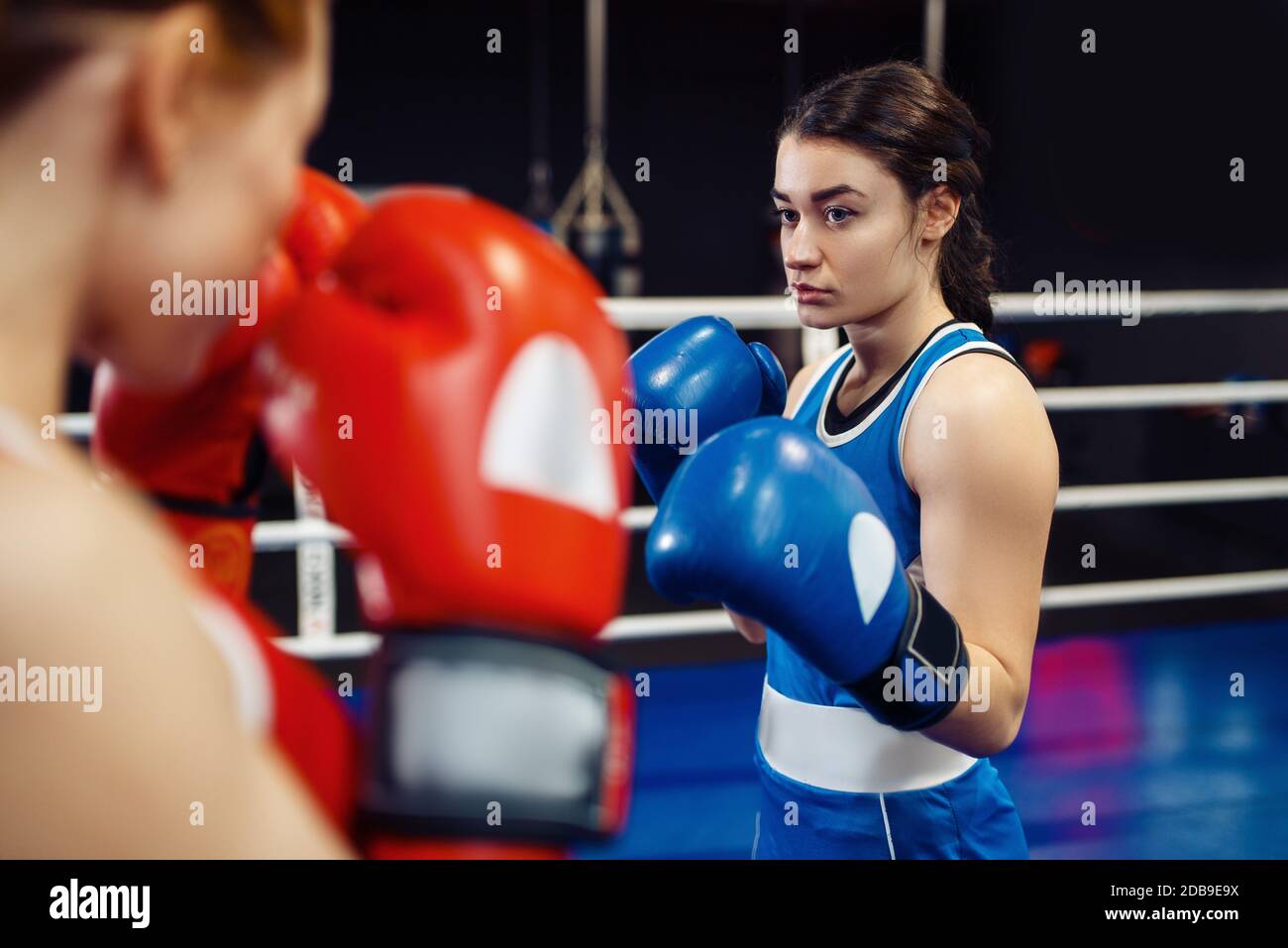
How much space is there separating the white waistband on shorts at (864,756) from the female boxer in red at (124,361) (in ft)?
2.41

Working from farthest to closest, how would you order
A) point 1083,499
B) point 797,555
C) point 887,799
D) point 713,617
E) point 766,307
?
point 1083,499 → point 713,617 → point 766,307 → point 887,799 → point 797,555

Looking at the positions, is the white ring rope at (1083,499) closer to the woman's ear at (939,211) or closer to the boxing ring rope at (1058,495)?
the boxing ring rope at (1058,495)

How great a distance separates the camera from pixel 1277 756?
2434 millimetres

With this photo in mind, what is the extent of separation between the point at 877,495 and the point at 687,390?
0.23 m

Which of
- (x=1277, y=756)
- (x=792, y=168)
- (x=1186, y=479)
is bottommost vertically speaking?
(x=1277, y=756)

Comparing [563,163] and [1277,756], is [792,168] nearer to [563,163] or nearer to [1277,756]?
[1277,756]

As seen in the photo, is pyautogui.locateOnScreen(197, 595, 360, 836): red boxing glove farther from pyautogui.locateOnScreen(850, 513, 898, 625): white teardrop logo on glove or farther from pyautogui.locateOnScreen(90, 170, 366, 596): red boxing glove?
pyautogui.locateOnScreen(850, 513, 898, 625): white teardrop logo on glove

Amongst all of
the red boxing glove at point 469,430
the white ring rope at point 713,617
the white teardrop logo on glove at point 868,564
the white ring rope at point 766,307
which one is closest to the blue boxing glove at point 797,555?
the white teardrop logo on glove at point 868,564

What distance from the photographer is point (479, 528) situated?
0.43 meters

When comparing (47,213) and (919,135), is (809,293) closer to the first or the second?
(919,135)

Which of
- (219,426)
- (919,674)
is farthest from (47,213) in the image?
(919,674)

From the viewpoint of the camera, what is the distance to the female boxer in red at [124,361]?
325mm

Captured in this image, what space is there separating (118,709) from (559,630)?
18cm

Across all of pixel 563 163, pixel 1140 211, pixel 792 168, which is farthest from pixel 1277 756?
pixel 563 163
